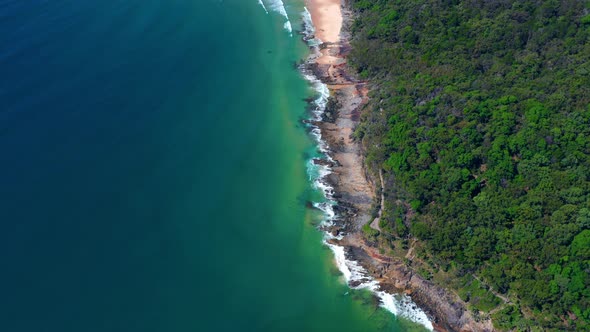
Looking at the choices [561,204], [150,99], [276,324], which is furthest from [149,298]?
[561,204]

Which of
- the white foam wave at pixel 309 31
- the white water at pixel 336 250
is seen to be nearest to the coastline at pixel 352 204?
the white water at pixel 336 250

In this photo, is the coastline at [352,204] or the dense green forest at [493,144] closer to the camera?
the dense green forest at [493,144]

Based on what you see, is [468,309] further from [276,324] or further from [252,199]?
[252,199]

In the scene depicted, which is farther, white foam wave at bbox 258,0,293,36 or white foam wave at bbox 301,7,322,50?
white foam wave at bbox 258,0,293,36

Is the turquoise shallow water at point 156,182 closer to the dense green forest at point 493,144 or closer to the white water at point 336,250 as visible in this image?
the white water at point 336,250

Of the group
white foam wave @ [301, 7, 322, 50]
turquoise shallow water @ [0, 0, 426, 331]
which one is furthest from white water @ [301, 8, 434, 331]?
white foam wave @ [301, 7, 322, 50]

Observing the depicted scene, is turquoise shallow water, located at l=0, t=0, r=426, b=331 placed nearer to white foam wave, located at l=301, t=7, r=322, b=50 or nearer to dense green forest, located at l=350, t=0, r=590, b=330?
white foam wave, located at l=301, t=7, r=322, b=50

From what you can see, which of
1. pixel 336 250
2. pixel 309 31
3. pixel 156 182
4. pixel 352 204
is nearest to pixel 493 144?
pixel 352 204
